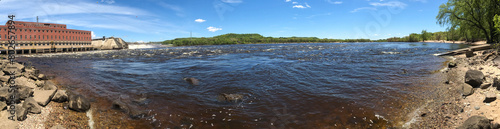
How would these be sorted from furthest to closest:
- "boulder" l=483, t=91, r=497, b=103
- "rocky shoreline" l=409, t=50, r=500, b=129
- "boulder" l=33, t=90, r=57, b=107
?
1. "boulder" l=33, t=90, r=57, b=107
2. "boulder" l=483, t=91, r=497, b=103
3. "rocky shoreline" l=409, t=50, r=500, b=129

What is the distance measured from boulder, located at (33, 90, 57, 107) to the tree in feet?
177

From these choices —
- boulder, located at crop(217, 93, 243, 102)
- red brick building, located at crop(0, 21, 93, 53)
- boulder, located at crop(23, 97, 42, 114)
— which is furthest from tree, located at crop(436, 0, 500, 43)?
red brick building, located at crop(0, 21, 93, 53)

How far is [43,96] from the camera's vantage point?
8.51 m

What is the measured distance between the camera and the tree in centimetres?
3548

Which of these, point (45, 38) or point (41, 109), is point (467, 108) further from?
point (45, 38)

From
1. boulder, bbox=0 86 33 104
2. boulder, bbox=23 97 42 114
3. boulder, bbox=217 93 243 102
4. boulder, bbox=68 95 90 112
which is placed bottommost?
boulder, bbox=217 93 243 102

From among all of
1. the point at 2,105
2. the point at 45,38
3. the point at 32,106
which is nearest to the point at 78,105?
the point at 32,106

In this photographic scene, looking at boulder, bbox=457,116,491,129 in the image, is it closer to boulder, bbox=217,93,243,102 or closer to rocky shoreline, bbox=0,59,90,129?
boulder, bbox=217,93,243,102

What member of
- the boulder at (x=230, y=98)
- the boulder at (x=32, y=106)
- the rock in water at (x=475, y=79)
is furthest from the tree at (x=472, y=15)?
the boulder at (x=32, y=106)

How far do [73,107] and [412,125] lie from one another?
499 inches

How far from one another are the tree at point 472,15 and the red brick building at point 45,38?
106 metres

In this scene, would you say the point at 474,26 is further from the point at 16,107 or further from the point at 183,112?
the point at 16,107

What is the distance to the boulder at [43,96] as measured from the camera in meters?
8.05

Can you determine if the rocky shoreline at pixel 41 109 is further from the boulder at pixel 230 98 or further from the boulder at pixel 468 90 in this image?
the boulder at pixel 468 90
